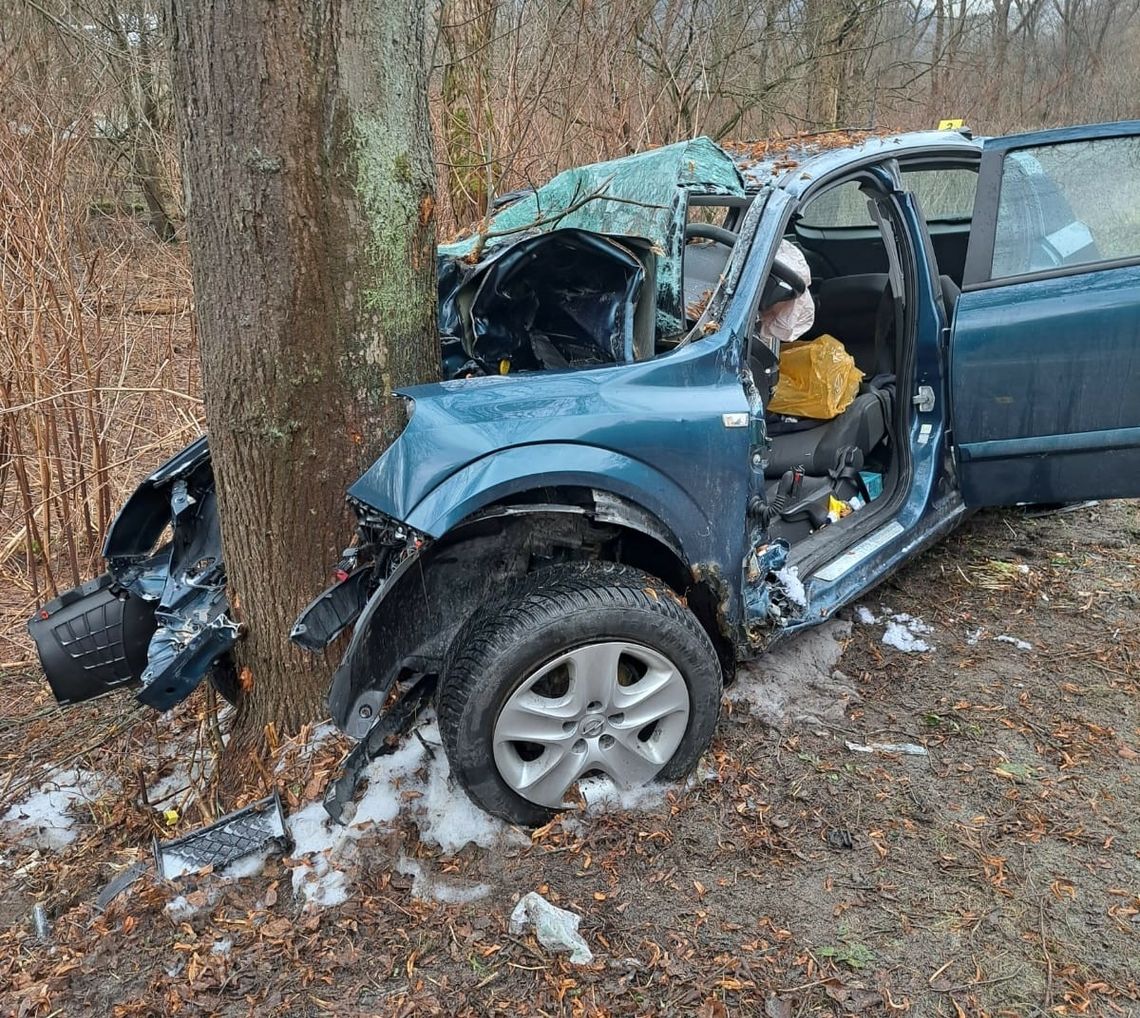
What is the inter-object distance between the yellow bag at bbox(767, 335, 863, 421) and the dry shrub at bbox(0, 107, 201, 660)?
2750 millimetres

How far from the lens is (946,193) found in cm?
441

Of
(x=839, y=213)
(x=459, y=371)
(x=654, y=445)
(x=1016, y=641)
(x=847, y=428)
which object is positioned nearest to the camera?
(x=654, y=445)

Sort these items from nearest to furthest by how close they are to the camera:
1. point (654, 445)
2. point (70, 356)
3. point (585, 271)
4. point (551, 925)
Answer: point (551, 925) < point (654, 445) < point (585, 271) < point (70, 356)

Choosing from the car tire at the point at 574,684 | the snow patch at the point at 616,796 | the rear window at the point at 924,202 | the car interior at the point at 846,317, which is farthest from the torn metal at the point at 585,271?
the rear window at the point at 924,202

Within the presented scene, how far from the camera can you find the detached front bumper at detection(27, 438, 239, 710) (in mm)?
2770

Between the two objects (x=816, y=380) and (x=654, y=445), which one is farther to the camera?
(x=816, y=380)

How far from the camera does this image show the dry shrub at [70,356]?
348cm

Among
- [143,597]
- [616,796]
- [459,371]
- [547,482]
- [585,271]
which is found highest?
[585,271]

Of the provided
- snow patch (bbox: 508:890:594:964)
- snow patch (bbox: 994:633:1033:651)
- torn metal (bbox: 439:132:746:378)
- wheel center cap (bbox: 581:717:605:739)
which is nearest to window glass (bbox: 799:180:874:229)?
torn metal (bbox: 439:132:746:378)

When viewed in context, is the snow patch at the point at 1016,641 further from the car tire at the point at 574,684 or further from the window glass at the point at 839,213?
the window glass at the point at 839,213

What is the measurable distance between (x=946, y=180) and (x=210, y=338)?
12.1ft

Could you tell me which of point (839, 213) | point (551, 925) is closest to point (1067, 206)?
point (839, 213)

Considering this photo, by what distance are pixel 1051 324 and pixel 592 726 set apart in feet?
7.31

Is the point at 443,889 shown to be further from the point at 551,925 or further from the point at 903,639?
the point at 903,639
